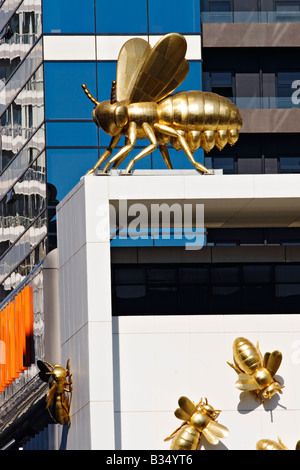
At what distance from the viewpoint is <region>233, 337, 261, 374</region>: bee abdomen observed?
50094 millimetres

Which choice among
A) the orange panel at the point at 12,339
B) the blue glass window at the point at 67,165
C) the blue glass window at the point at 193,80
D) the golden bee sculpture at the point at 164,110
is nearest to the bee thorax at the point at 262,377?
the golden bee sculpture at the point at 164,110

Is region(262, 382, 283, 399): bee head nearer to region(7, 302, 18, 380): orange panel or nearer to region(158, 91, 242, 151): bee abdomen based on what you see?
region(158, 91, 242, 151): bee abdomen

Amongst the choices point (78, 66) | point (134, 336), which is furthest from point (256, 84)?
point (134, 336)

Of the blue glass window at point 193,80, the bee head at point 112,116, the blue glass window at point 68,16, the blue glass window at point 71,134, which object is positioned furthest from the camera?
the blue glass window at point 68,16

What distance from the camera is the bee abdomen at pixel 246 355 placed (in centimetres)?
5009

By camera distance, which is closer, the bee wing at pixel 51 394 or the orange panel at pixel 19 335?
the bee wing at pixel 51 394

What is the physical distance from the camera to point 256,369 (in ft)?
164

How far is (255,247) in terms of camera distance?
55.8 metres

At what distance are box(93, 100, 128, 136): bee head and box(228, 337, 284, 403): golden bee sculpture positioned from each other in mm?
7145

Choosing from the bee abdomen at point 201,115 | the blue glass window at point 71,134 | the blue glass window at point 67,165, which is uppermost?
the blue glass window at point 71,134

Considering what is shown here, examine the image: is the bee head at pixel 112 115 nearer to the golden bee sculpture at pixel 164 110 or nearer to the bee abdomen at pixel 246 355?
the golden bee sculpture at pixel 164 110

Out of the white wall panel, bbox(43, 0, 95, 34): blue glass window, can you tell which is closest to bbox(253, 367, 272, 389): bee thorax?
the white wall panel

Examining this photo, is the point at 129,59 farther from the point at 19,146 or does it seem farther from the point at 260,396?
the point at 19,146

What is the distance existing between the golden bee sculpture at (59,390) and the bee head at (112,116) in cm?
646
